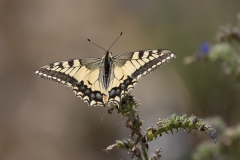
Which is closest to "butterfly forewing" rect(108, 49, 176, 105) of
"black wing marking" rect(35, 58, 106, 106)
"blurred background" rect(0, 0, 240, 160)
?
"black wing marking" rect(35, 58, 106, 106)

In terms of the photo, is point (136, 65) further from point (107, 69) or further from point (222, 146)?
point (222, 146)

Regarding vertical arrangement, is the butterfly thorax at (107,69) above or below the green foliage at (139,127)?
above

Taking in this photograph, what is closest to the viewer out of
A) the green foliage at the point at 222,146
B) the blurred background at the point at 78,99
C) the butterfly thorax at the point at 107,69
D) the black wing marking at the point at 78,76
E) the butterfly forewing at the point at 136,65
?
the butterfly forewing at the point at 136,65

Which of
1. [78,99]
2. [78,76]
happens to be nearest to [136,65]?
[78,76]

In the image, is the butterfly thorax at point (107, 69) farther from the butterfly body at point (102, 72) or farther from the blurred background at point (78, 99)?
the blurred background at point (78, 99)

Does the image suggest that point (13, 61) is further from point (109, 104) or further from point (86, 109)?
point (109, 104)

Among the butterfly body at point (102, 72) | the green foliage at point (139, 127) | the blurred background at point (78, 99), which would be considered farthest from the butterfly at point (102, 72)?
the blurred background at point (78, 99)

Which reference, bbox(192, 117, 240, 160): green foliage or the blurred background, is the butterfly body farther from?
the blurred background
